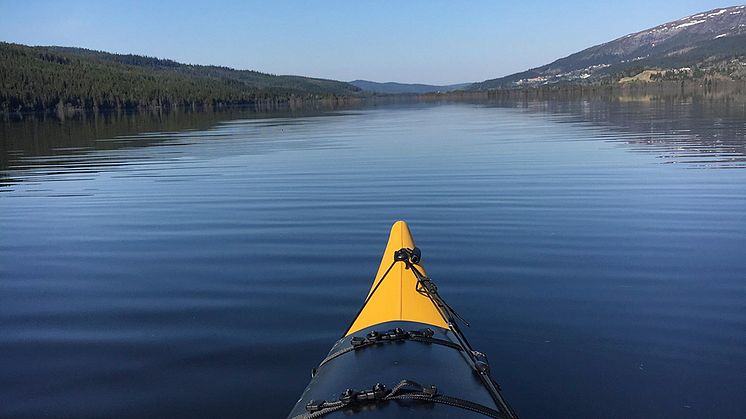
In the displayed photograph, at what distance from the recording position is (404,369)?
442cm

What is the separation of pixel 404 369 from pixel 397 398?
61 cm

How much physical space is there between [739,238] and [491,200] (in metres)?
6.09

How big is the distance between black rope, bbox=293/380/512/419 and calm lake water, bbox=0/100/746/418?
2310 millimetres

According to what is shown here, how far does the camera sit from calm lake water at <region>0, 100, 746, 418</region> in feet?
21.5

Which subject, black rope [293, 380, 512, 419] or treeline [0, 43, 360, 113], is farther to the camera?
treeline [0, 43, 360, 113]

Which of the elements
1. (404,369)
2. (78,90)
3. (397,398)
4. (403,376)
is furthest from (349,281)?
(78,90)

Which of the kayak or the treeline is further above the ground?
the treeline

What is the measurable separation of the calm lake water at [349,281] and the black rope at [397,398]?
7.58 feet

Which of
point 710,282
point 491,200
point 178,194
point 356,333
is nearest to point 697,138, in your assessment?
point 491,200

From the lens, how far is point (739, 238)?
1173cm

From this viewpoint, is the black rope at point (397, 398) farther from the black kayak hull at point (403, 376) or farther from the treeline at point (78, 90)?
the treeline at point (78, 90)

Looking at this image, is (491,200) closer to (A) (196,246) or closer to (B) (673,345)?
(A) (196,246)

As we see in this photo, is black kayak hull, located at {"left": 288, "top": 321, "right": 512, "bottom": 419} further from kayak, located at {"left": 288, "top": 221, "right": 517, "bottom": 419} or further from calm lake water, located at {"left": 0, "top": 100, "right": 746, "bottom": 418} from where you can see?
calm lake water, located at {"left": 0, "top": 100, "right": 746, "bottom": 418}

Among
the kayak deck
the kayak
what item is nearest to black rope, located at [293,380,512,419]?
the kayak
